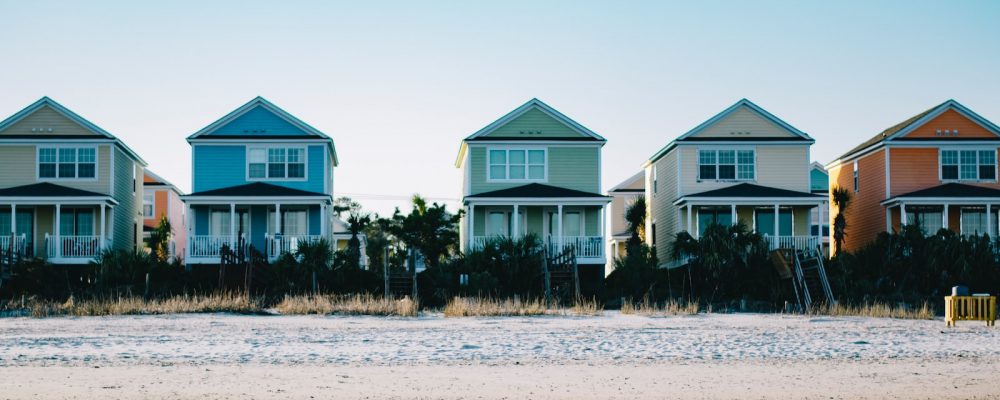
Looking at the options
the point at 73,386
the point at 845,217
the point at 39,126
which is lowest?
the point at 73,386

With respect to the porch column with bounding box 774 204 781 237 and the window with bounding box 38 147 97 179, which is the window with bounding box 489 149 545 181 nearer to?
the porch column with bounding box 774 204 781 237

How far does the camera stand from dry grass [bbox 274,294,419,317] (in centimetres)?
3111

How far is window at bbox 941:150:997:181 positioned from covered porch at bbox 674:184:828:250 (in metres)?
5.51

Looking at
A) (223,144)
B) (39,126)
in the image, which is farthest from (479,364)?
(39,126)

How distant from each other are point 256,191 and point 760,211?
1903 cm

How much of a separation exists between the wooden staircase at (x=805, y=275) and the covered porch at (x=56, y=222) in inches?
913

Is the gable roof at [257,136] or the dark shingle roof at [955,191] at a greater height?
the gable roof at [257,136]

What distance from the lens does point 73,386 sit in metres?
16.4

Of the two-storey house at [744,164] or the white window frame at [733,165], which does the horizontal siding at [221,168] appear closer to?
the two-storey house at [744,164]

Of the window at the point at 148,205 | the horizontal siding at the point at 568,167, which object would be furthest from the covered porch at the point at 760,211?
the window at the point at 148,205

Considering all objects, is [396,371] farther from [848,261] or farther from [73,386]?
[848,261]

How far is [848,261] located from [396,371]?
2492 cm

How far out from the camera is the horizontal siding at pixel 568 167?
151 ft

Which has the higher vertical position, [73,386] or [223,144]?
[223,144]
